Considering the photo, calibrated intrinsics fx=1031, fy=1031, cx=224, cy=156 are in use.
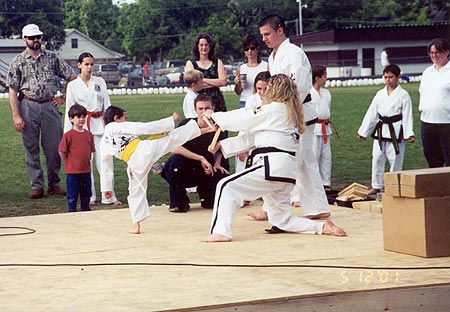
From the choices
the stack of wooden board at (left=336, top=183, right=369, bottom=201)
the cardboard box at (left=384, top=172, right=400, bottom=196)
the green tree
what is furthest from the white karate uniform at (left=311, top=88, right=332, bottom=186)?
the green tree

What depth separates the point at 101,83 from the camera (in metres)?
11.5

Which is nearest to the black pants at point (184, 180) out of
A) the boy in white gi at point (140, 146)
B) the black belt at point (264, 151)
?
the boy in white gi at point (140, 146)

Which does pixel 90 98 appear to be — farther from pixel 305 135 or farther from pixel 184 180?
pixel 305 135

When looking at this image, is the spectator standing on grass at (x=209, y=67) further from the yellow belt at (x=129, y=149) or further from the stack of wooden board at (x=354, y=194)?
the yellow belt at (x=129, y=149)

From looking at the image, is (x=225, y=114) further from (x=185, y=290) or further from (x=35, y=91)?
(x=35, y=91)

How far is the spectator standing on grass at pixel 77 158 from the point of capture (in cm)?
1010

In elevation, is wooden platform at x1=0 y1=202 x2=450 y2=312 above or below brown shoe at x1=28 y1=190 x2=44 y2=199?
above

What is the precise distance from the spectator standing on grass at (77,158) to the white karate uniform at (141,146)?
181 centimetres

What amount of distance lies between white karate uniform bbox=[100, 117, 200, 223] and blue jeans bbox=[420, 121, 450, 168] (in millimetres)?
3935

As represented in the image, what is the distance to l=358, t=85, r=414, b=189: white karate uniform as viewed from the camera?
37.2ft

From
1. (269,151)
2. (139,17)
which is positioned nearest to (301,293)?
(269,151)

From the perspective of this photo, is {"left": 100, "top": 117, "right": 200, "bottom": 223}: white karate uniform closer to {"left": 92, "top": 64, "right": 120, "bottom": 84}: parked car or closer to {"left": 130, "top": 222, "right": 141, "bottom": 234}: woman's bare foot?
{"left": 130, "top": 222, "right": 141, "bottom": 234}: woman's bare foot

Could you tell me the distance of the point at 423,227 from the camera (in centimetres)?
666

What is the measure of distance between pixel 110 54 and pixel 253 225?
194 ft
